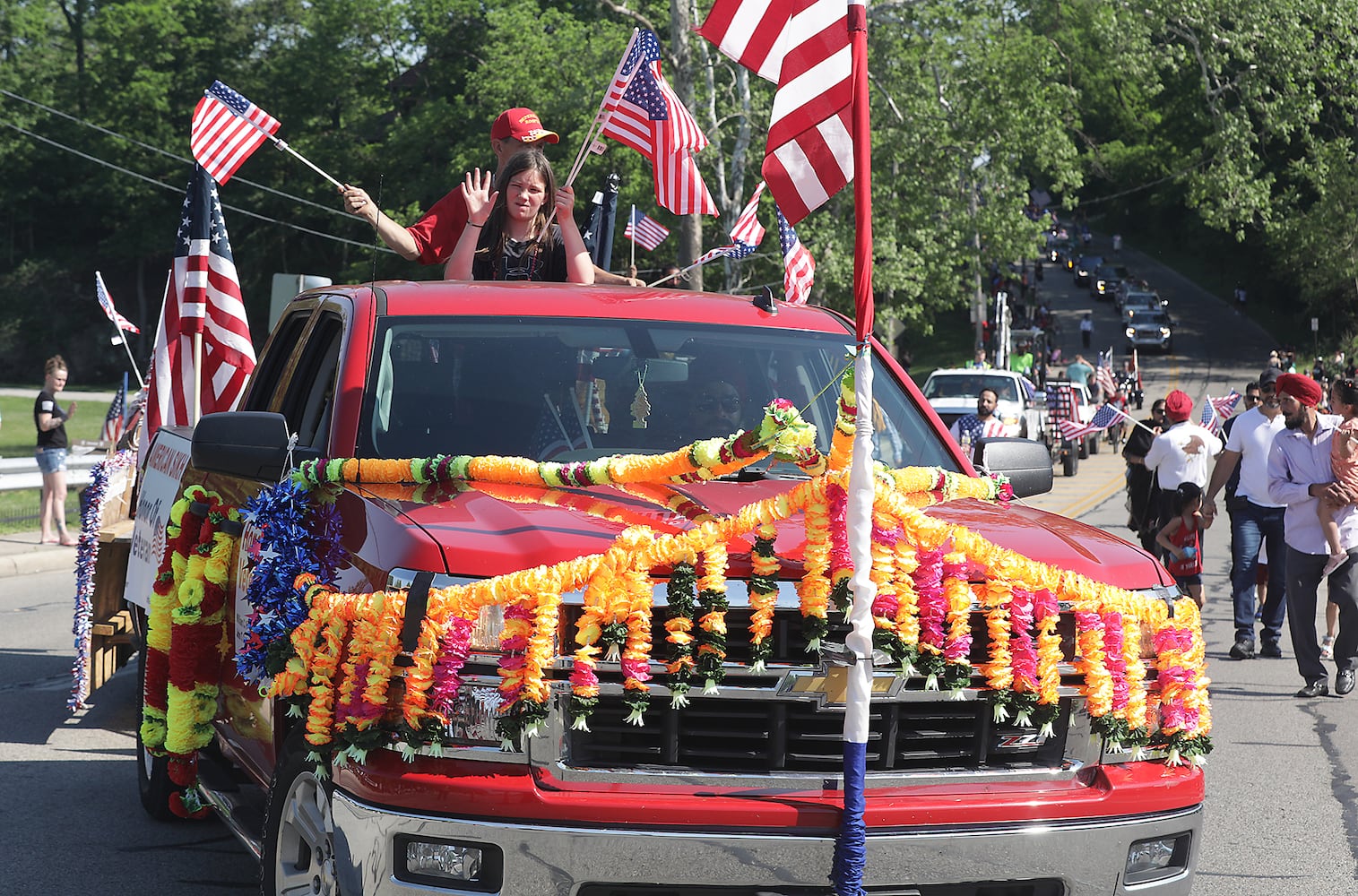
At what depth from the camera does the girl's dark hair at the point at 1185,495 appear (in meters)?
12.2

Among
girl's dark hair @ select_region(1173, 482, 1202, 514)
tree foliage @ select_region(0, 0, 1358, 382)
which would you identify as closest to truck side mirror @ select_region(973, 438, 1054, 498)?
tree foliage @ select_region(0, 0, 1358, 382)

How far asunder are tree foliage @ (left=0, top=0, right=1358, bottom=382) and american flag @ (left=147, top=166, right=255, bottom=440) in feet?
4.50

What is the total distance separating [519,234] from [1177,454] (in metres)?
7.31

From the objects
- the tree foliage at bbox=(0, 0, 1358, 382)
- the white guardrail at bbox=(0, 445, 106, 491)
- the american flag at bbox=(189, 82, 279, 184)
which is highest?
the tree foliage at bbox=(0, 0, 1358, 382)

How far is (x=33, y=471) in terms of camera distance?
67.2 feet

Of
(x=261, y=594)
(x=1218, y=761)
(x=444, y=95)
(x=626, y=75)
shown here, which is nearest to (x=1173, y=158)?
(x=444, y=95)

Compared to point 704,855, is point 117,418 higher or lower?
higher

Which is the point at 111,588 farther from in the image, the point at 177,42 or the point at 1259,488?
the point at 177,42

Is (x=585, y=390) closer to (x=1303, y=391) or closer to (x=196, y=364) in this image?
(x=196, y=364)

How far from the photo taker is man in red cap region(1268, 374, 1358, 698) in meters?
10.1

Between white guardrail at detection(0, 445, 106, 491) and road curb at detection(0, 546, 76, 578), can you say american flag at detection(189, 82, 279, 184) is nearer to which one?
road curb at detection(0, 546, 76, 578)

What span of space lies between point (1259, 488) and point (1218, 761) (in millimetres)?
4028

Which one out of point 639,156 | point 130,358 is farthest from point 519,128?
point 639,156

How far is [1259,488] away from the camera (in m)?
11.7
